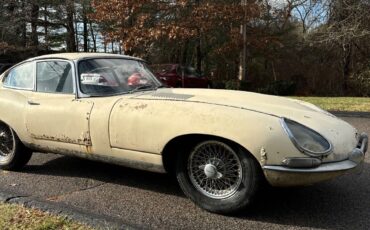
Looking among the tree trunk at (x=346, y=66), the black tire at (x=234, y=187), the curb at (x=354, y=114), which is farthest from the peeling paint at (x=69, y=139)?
the tree trunk at (x=346, y=66)

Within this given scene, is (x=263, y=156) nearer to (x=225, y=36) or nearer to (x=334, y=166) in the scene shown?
(x=334, y=166)

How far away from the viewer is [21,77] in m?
5.73

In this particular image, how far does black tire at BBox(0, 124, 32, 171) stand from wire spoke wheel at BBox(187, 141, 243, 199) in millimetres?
2431

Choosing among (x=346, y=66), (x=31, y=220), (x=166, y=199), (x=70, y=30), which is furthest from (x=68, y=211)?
(x=70, y=30)

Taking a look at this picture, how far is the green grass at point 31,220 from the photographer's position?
12.1 ft

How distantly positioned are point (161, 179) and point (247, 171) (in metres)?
1.56

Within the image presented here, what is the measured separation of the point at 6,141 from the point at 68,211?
2.09 m

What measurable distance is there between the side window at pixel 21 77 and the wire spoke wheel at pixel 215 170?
97.7 inches

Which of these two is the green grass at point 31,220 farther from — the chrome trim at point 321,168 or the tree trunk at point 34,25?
the tree trunk at point 34,25

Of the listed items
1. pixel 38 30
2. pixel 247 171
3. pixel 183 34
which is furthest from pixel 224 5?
pixel 247 171

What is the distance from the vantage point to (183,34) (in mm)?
A: 19938

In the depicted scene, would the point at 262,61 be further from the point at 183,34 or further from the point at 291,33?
the point at 183,34

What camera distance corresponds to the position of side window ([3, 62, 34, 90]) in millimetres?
5596

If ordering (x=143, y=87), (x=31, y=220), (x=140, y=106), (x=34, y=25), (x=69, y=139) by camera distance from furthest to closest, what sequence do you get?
(x=34, y=25)
(x=143, y=87)
(x=69, y=139)
(x=140, y=106)
(x=31, y=220)
